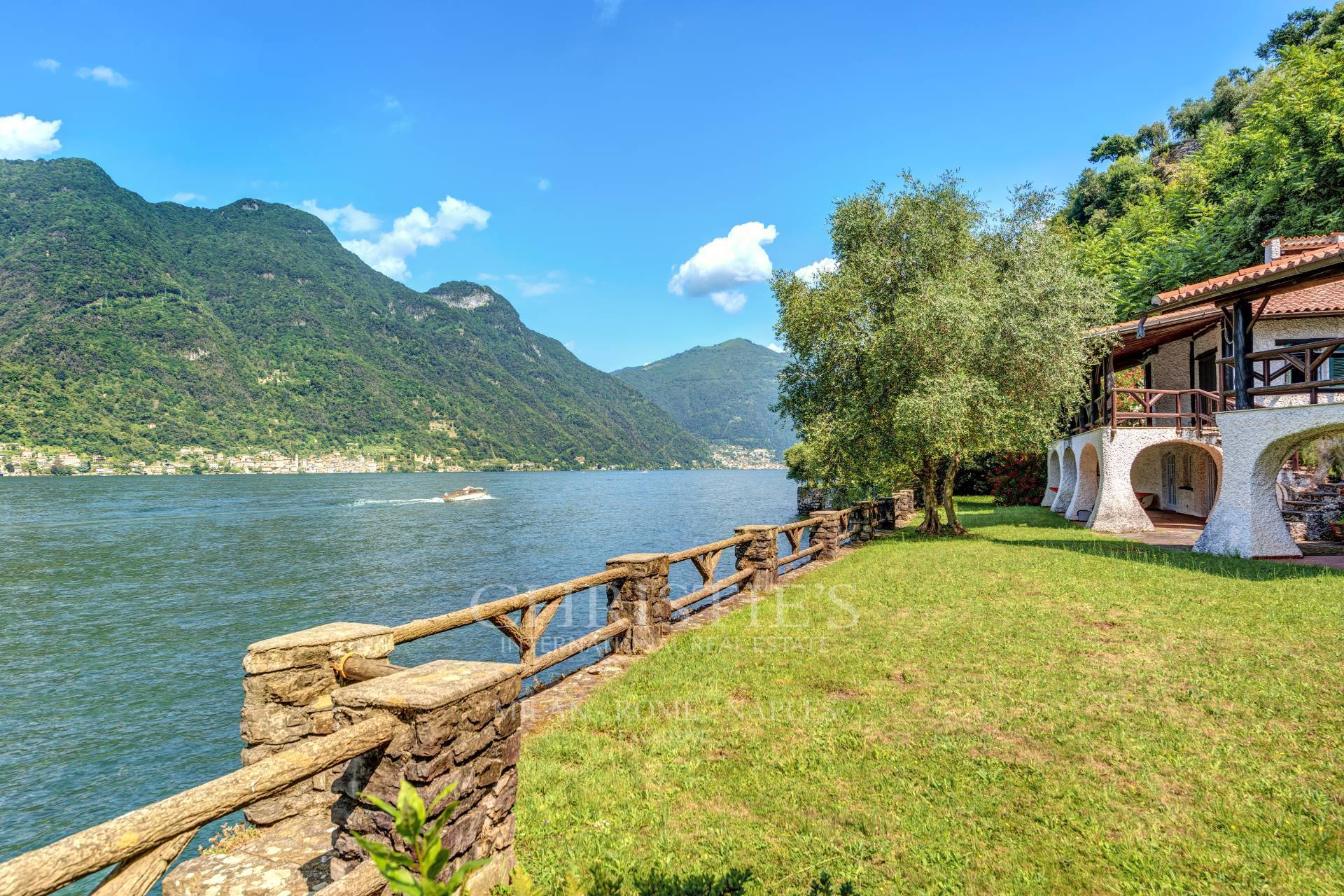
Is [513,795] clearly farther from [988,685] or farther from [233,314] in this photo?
[233,314]

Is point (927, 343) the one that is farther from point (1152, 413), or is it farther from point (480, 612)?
point (480, 612)

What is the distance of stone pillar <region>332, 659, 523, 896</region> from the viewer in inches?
125

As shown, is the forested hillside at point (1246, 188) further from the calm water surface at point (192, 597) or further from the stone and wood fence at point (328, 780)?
the stone and wood fence at point (328, 780)

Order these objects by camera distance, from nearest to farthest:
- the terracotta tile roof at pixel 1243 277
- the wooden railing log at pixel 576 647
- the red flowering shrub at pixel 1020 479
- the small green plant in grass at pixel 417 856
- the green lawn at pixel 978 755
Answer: the small green plant in grass at pixel 417 856, the green lawn at pixel 978 755, the wooden railing log at pixel 576 647, the terracotta tile roof at pixel 1243 277, the red flowering shrub at pixel 1020 479

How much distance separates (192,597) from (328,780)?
2272 cm

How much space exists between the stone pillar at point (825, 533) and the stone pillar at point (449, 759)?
523 inches

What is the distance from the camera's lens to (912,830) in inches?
165

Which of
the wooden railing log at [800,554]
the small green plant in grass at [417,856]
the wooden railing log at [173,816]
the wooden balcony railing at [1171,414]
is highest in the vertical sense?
the wooden balcony railing at [1171,414]

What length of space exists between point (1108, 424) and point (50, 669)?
28.9 m

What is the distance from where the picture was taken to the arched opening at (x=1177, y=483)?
70.8 ft

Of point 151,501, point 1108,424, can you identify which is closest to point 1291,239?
point 1108,424

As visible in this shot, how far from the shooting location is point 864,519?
66.4 feet

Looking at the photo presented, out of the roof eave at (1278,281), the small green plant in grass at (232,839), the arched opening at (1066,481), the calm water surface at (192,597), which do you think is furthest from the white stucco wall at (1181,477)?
the small green plant in grass at (232,839)

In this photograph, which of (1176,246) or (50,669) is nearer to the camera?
(50,669)
